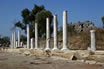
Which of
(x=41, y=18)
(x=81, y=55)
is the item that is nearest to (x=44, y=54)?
(x=81, y=55)

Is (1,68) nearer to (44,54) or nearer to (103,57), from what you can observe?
(103,57)

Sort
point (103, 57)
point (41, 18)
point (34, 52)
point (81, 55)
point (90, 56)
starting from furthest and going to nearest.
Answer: point (41, 18) → point (34, 52) → point (81, 55) → point (90, 56) → point (103, 57)

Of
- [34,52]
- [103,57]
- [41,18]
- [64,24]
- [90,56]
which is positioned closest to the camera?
[103,57]

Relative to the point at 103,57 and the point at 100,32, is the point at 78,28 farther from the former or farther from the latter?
the point at 103,57

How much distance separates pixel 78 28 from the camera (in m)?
37.1

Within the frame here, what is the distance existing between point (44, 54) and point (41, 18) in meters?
24.8

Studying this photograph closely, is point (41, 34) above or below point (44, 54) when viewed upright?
above

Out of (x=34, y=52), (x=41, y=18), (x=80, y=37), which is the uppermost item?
(x=41, y=18)

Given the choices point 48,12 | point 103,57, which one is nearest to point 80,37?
point 48,12

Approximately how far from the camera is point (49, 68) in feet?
28.8

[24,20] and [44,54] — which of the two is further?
[24,20]

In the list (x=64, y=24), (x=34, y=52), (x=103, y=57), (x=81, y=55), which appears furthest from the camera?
(x=34, y=52)

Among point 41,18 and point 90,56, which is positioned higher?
point 41,18

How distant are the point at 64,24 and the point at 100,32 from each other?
15.0 metres
